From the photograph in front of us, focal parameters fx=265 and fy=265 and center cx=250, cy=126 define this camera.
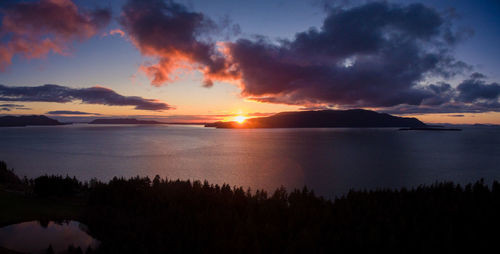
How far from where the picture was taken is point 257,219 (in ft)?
36.7

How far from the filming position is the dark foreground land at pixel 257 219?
347 inches

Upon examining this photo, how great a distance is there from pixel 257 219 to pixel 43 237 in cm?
817

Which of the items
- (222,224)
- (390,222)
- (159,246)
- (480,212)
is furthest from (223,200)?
(480,212)

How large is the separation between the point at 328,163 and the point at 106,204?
138 ft

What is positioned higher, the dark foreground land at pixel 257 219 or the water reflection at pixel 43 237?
the dark foreground land at pixel 257 219

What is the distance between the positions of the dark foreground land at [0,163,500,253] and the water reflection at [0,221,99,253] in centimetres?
50

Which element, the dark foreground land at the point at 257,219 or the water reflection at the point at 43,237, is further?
the water reflection at the point at 43,237

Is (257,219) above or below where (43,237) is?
above

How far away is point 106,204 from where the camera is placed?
14438 millimetres

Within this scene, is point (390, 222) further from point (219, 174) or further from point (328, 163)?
point (328, 163)

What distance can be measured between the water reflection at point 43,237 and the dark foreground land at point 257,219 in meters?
0.50

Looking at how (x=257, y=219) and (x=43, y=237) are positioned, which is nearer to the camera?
(x=43, y=237)

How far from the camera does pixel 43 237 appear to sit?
9.97m

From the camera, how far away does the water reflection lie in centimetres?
923
